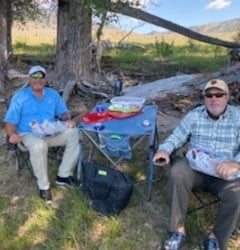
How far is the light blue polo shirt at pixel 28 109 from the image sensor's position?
15.1 feet

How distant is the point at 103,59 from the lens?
36.9ft

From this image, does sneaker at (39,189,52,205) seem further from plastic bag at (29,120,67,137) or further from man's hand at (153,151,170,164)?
man's hand at (153,151,170,164)

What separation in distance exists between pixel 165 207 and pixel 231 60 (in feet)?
14.9

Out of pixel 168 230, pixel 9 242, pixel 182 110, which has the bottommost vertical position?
pixel 9 242

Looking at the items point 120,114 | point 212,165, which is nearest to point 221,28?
point 120,114

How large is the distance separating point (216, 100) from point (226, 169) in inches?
24.6

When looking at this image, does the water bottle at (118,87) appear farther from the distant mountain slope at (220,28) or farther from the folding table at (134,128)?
the distant mountain slope at (220,28)

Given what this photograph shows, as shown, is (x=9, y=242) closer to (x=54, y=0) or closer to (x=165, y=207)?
(x=165, y=207)

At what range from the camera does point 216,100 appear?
12.6ft

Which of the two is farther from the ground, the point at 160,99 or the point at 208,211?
the point at 160,99

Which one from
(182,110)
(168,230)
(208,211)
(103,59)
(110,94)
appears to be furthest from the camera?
(103,59)

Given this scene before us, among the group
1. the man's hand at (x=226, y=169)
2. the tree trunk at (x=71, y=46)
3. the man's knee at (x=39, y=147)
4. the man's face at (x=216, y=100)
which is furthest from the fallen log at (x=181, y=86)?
the man's hand at (x=226, y=169)

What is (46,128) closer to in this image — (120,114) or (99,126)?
(99,126)

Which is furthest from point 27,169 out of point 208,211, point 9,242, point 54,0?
point 54,0
